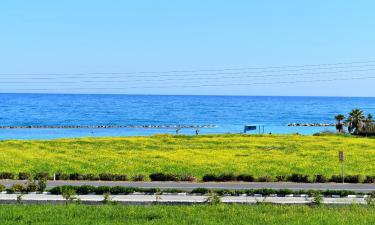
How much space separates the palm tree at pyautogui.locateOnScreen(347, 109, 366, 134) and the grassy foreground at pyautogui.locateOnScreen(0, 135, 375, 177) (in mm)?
28922

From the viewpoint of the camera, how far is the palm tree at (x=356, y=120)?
294ft

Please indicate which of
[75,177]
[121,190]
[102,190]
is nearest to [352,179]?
[121,190]

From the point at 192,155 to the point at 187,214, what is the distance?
26.8 metres

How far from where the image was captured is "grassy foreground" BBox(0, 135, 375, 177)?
37.9 meters

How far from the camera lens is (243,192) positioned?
2627 cm

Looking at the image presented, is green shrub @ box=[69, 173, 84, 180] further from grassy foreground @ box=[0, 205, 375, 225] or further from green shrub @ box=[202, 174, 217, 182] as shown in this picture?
grassy foreground @ box=[0, 205, 375, 225]

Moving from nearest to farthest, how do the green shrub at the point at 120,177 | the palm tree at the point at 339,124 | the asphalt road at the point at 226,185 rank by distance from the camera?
the asphalt road at the point at 226,185 → the green shrub at the point at 120,177 → the palm tree at the point at 339,124

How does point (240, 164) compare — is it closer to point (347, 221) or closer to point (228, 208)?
point (228, 208)

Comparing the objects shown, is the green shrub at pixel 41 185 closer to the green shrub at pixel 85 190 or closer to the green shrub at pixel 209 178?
the green shrub at pixel 85 190

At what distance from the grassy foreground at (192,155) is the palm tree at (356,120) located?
28.9 m

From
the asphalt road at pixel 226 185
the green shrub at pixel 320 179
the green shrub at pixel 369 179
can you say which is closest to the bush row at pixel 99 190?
the asphalt road at pixel 226 185

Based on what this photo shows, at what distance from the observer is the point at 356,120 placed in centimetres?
9069

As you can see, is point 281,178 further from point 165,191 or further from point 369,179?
point 165,191

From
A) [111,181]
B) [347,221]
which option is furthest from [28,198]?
[347,221]
